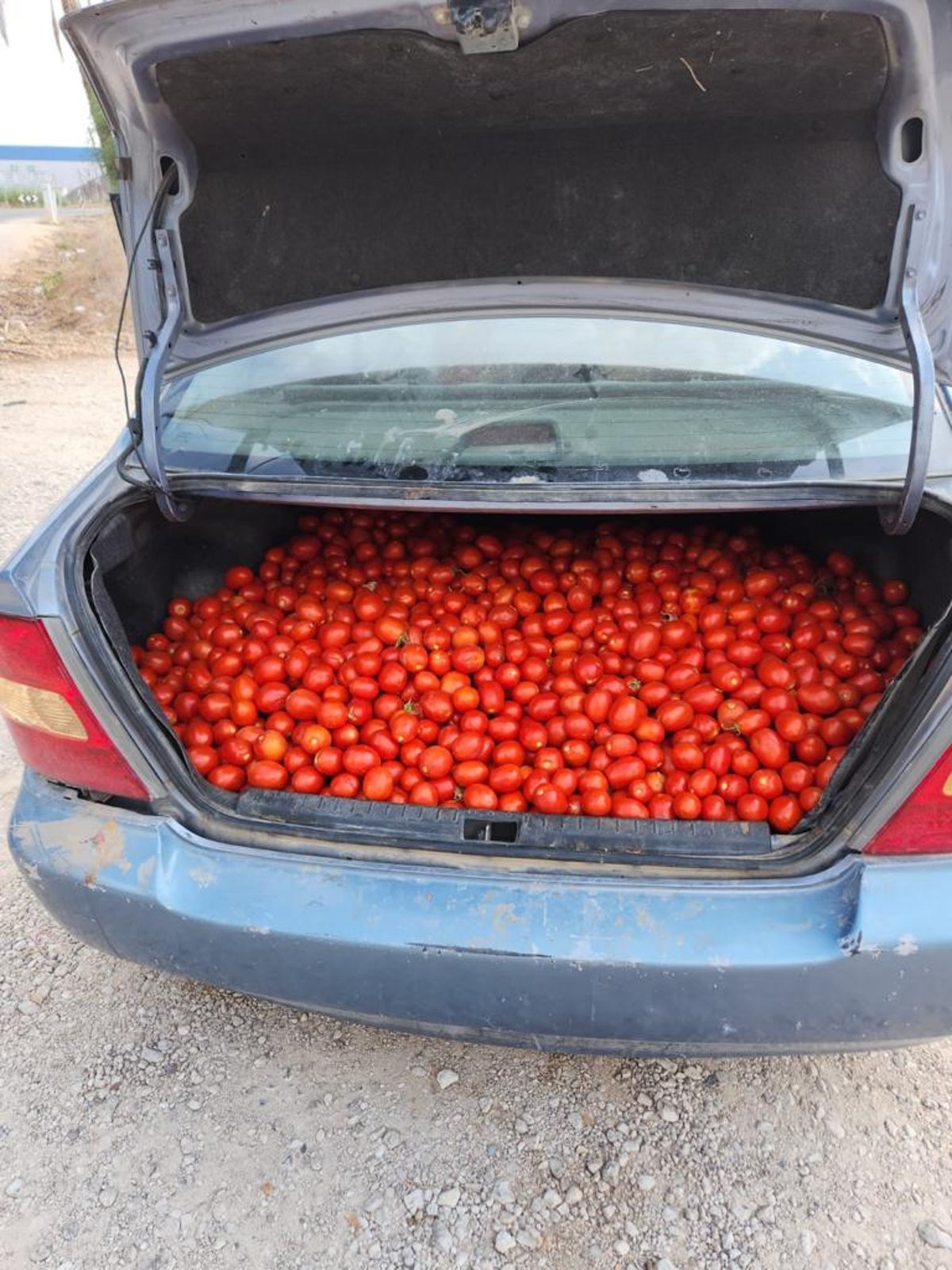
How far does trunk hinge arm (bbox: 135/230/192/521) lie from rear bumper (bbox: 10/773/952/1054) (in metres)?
0.73

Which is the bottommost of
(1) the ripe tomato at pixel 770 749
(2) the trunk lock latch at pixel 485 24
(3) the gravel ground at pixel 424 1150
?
(3) the gravel ground at pixel 424 1150

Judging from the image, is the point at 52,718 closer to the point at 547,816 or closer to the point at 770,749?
the point at 547,816

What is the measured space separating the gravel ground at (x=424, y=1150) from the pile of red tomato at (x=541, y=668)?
2.26ft

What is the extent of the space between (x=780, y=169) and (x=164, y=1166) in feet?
9.12

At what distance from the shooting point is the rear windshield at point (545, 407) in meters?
1.95

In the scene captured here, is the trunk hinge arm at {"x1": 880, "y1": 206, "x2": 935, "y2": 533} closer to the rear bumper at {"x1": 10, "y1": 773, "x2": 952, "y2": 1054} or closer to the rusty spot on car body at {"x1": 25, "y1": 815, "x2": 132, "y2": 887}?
the rear bumper at {"x1": 10, "y1": 773, "x2": 952, "y2": 1054}

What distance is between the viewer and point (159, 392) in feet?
6.79

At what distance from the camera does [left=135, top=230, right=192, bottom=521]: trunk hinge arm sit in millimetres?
2000

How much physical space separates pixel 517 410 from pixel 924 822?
128 centimetres

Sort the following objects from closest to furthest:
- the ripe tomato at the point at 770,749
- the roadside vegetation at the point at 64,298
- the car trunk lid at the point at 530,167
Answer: the car trunk lid at the point at 530,167 → the ripe tomato at the point at 770,749 → the roadside vegetation at the point at 64,298

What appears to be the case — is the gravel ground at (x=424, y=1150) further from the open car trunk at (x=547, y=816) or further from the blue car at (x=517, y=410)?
the open car trunk at (x=547, y=816)

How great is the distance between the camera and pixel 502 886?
5.63 ft

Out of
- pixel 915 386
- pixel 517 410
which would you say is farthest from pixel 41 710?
pixel 915 386

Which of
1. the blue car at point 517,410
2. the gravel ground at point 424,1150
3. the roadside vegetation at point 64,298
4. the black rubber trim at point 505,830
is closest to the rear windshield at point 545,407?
the blue car at point 517,410
